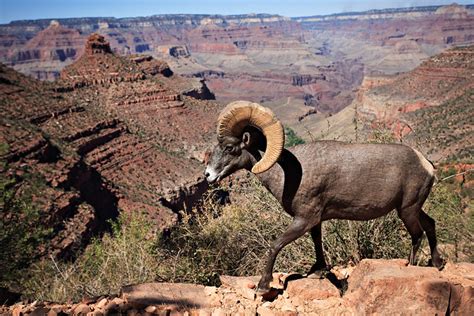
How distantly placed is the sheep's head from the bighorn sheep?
0.02 m

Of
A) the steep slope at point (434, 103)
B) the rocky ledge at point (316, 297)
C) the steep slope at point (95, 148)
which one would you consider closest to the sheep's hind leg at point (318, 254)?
the rocky ledge at point (316, 297)

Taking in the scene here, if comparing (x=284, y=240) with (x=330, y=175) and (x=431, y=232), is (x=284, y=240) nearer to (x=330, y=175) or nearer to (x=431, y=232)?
(x=330, y=175)

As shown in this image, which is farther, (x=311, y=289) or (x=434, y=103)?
(x=434, y=103)

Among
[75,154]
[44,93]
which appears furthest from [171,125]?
[75,154]

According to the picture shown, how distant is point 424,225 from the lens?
6840mm

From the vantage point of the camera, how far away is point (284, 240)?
614 centimetres

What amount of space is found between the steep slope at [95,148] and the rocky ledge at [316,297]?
679 cm

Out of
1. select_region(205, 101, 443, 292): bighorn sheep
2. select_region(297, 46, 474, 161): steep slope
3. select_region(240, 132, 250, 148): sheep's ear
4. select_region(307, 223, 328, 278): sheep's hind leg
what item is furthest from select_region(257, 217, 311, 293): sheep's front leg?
select_region(297, 46, 474, 161): steep slope

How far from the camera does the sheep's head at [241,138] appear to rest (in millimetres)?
5473

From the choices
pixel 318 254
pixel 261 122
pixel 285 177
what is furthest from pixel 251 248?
pixel 261 122

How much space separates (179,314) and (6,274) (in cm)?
620

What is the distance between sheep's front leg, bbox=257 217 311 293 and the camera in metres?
6.05

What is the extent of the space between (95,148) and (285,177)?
35.3 meters

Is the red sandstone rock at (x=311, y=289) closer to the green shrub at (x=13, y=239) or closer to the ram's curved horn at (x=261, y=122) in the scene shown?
the ram's curved horn at (x=261, y=122)
